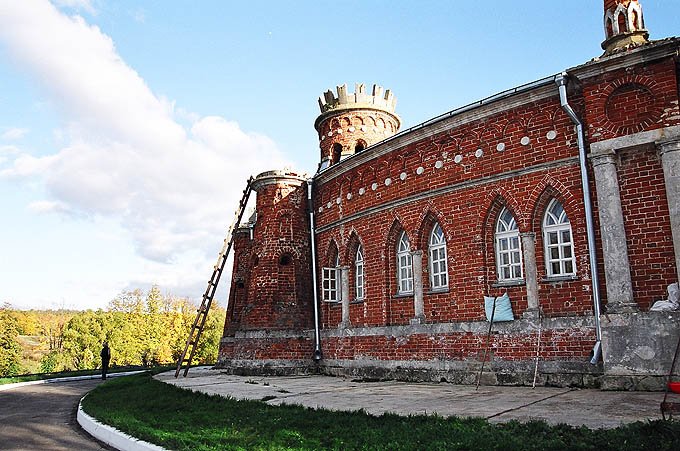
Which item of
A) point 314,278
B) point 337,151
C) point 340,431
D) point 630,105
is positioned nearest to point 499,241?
point 630,105

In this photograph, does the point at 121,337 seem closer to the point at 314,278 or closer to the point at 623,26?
the point at 314,278

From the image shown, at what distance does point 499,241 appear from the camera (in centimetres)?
1231

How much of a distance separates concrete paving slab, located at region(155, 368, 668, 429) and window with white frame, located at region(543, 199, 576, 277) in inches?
101

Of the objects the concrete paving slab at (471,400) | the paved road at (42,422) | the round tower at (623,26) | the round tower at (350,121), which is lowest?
the paved road at (42,422)

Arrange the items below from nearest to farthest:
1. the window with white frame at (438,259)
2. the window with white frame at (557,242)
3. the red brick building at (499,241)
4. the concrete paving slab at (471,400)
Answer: the concrete paving slab at (471,400), the red brick building at (499,241), the window with white frame at (557,242), the window with white frame at (438,259)

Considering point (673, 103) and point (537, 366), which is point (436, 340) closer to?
point (537, 366)

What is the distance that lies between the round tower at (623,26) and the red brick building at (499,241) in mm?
33

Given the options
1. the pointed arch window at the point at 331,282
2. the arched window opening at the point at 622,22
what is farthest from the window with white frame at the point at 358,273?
the arched window opening at the point at 622,22

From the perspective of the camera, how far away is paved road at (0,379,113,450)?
24.1ft

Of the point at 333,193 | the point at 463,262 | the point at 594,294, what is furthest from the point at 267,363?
the point at 594,294

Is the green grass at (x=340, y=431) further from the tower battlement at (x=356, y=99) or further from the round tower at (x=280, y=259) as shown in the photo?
the tower battlement at (x=356, y=99)

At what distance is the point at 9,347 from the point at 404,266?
109 feet

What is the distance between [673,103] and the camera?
965 centimetres

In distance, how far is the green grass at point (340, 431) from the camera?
5.03m
